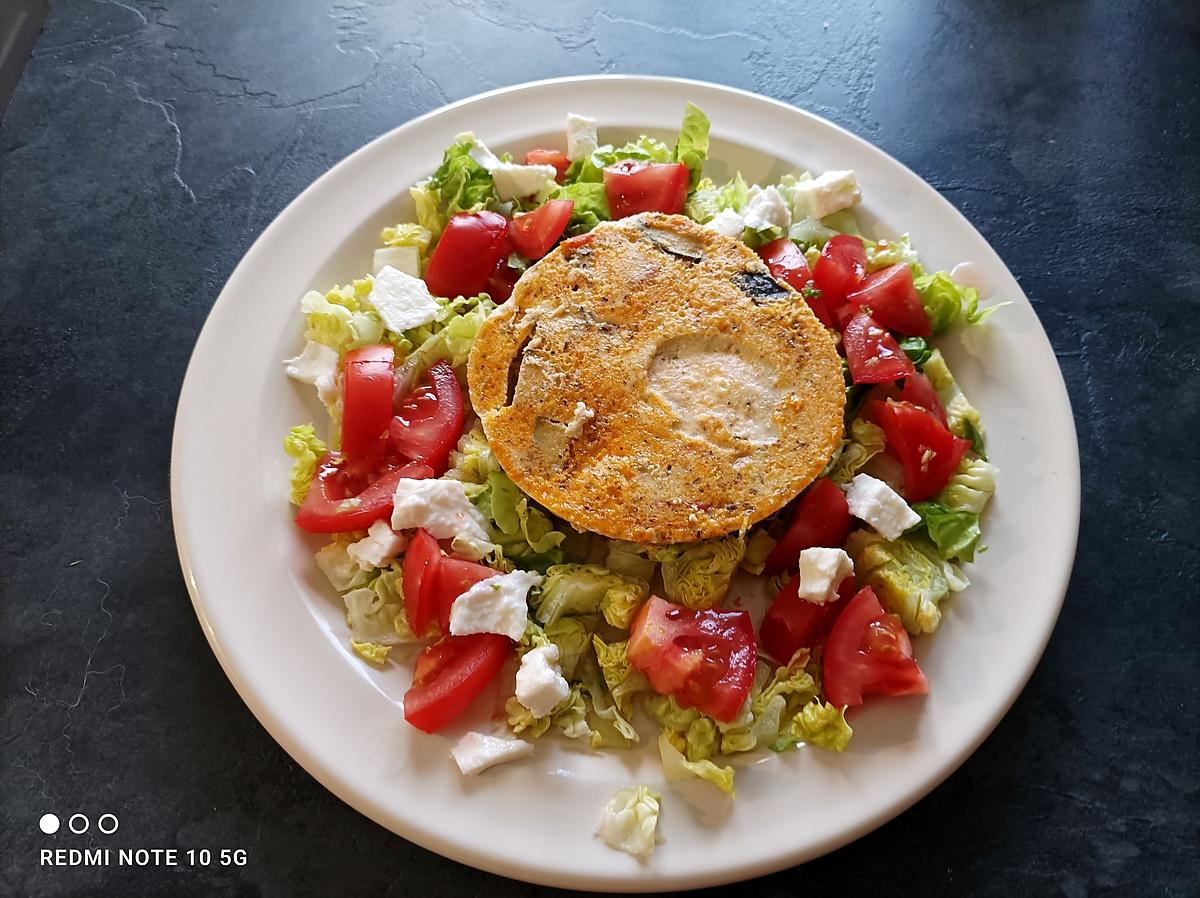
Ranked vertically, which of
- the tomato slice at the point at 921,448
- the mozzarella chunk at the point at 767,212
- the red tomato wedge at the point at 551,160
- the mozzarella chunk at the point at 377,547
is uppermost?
the mozzarella chunk at the point at 767,212

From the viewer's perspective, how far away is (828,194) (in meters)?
3.76

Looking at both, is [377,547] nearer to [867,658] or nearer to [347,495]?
[347,495]

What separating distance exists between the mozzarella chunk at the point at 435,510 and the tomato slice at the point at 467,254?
38.1 inches

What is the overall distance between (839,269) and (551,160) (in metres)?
1.35

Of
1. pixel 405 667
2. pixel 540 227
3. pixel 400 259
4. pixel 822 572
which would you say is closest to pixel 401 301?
pixel 400 259

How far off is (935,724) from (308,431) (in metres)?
2.40

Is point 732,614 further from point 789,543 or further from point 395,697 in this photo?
point 395,697

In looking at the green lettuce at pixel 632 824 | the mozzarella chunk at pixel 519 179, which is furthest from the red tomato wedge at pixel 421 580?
the mozzarella chunk at pixel 519 179

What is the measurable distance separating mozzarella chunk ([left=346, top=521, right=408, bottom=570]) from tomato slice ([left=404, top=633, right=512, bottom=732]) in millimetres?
355

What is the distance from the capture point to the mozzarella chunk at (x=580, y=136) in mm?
3971

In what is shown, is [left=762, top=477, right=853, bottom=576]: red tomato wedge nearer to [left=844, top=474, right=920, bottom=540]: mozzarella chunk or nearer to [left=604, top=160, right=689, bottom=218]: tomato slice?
[left=844, top=474, right=920, bottom=540]: mozzarella chunk

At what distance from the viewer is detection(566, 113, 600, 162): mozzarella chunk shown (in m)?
3.97

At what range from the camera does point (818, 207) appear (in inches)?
149

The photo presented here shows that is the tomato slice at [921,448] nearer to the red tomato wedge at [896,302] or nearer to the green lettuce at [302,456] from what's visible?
the red tomato wedge at [896,302]
